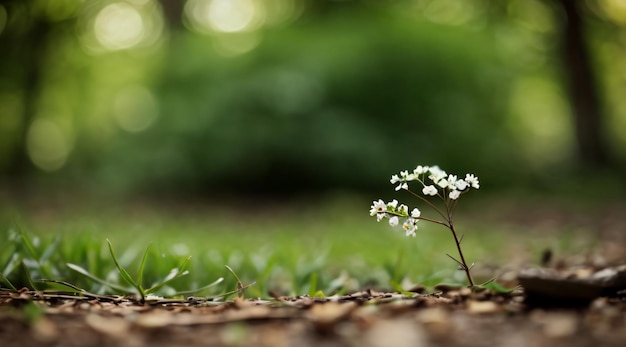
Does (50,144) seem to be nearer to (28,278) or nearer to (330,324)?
(28,278)

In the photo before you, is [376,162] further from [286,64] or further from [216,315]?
[216,315]

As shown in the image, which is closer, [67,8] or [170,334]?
[170,334]

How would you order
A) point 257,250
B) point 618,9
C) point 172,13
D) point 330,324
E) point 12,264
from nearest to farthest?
point 330,324 → point 12,264 → point 257,250 → point 172,13 → point 618,9

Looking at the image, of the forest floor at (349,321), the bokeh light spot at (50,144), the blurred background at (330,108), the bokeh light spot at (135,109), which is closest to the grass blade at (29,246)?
the forest floor at (349,321)

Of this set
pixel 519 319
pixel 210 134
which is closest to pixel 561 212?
pixel 210 134

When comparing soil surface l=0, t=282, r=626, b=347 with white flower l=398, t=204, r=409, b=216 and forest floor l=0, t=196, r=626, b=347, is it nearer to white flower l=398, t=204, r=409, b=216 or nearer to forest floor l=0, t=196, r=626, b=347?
forest floor l=0, t=196, r=626, b=347

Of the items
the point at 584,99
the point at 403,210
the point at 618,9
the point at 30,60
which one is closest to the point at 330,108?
the point at 584,99

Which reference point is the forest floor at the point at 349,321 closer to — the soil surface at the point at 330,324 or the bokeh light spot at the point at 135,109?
the soil surface at the point at 330,324
